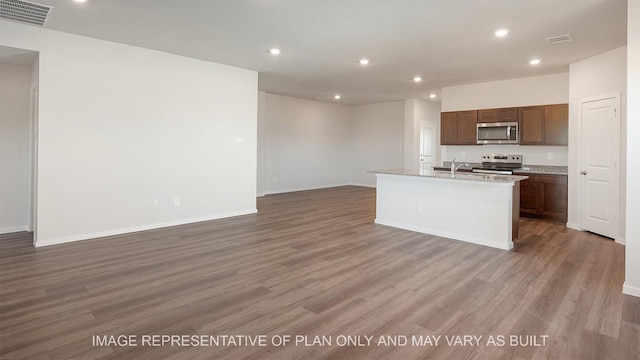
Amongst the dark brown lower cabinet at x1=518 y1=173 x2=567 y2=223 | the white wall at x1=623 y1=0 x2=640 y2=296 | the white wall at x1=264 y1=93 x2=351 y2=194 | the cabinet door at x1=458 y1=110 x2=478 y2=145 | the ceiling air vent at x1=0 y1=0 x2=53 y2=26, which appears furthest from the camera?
the white wall at x1=264 y1=93 x2=351 y2=194

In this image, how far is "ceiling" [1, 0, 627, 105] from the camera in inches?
134

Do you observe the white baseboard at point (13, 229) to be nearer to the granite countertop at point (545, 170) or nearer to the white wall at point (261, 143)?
the white wall at point (261, 143)

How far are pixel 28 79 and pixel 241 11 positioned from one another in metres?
3.76

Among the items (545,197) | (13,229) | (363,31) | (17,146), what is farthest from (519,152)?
(13,229)

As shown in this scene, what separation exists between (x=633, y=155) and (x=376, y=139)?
26.0 ft

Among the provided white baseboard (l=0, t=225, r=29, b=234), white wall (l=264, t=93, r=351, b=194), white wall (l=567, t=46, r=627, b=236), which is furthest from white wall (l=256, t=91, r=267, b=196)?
white wall (l=567, t=46, r=627, b=236)

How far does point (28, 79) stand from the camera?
4973 mm

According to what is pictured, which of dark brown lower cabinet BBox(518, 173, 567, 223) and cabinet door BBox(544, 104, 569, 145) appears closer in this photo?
dark brown lower cabinet BBox(518, 173, 567, 223)

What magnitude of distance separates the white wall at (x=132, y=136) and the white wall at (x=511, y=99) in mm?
4377

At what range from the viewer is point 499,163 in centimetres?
675

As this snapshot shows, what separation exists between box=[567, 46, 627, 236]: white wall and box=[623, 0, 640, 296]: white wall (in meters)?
1.98

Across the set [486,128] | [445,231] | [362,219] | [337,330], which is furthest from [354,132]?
[337,330]

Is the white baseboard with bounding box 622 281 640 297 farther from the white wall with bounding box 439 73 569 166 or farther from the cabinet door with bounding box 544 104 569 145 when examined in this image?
the white wall with bounding box 439 73 569 166

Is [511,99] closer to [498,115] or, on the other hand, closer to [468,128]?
[498,115]
